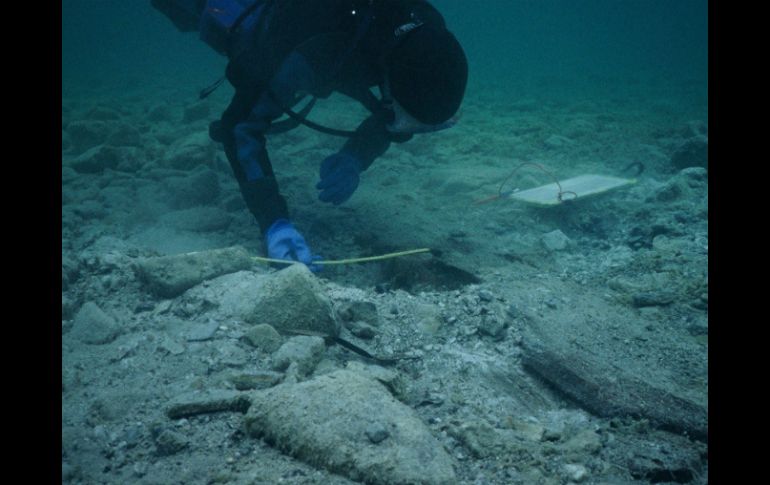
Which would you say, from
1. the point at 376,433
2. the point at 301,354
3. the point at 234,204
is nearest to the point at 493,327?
the point at 301,354

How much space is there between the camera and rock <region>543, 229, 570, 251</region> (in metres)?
4.01

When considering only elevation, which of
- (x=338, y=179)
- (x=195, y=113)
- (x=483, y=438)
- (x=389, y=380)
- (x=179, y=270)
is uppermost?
(x=195, y=113)

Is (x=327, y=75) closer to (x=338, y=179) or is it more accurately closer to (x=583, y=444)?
(x=338, y=179)

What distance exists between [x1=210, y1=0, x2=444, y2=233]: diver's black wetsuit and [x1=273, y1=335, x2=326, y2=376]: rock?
1.77 metres

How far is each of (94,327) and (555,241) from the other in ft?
12.3

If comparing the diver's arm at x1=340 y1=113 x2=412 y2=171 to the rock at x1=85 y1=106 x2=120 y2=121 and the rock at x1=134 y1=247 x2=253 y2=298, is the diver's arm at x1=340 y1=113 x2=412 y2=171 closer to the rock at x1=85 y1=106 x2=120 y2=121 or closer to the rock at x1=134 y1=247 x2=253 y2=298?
the rock at x1=134 y1=247 x2=253 y2=298

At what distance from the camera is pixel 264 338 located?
7.22ft

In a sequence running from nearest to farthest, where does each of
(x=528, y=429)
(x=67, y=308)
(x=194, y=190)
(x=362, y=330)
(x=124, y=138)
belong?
(x=528, y=429), (x=362, y=330), (x=67, y=308), (x=194, y=190), (x=124, y=138)

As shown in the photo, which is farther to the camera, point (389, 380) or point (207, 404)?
point (389, 380)

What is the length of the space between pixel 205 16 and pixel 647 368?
5.09 metres

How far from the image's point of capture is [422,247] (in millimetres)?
3795

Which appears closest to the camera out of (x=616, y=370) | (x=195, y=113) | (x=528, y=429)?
(x=528, y=429)

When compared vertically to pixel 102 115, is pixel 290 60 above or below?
below
